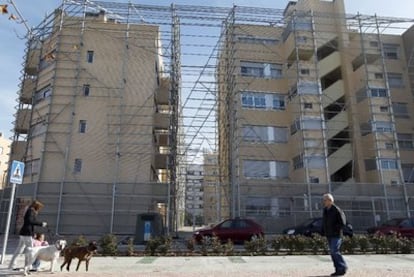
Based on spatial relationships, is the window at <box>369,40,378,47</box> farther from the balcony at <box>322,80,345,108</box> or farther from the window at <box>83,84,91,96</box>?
the window at <box>83,84,91,96</box>

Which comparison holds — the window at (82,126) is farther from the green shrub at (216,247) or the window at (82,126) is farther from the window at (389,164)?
the window at (389,164)

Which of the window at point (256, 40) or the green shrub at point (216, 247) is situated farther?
the window at point (256, 40)

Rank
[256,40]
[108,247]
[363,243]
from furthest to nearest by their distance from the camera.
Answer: [256,40] < [363,243] < [108,247]

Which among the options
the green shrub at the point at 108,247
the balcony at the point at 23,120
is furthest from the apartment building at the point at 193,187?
the green shrub at the point at 108,247

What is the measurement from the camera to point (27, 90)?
2616 cm

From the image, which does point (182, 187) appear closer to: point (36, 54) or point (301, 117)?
point (301, 117)

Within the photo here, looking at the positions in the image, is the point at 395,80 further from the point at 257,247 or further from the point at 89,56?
the point at 257,247

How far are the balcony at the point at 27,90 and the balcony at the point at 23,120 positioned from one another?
1161 mm

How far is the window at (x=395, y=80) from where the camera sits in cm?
2966

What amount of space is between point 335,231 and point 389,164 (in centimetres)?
1997

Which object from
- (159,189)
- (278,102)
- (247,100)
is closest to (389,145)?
(278,102)

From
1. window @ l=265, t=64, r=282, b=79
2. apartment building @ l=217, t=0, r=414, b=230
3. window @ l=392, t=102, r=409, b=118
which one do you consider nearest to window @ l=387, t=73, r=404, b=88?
apartment building @ l=217, t=0, r=414, b=230

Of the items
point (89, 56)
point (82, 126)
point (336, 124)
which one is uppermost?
point (89, 56)

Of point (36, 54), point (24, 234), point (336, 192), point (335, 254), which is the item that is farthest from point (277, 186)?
point (36, 54)
